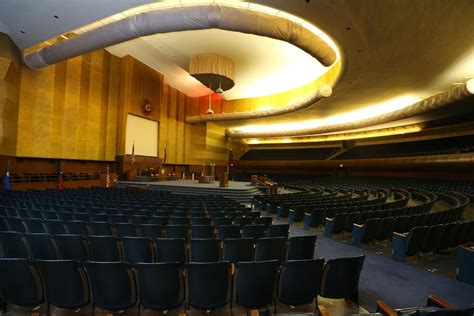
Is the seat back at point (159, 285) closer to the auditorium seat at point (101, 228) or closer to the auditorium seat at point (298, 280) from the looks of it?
the auditorium seat at point (298, 280)

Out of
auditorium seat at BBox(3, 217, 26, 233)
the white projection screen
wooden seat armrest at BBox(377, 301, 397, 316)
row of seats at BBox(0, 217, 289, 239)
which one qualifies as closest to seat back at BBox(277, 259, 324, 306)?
wooden seat armrest at BBox(377, 301, 397, 316)

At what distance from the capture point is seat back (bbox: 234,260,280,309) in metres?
2.30

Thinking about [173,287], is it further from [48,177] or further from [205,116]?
[205,116]

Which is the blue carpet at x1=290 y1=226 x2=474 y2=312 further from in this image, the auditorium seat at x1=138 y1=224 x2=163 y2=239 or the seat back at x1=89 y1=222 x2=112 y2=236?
the seat back at x1=89 y1=222 x2=112 y2=236

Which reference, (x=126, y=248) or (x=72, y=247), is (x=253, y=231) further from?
(x=72, y=247)

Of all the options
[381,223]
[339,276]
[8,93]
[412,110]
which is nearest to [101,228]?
[339,276]

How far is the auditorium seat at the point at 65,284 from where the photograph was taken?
2.19m

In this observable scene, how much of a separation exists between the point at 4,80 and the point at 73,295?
Answer: 10604 mm

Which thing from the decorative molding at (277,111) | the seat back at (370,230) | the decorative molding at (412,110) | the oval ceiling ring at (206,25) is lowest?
the seat back at (370,230)

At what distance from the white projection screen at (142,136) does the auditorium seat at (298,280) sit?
626 inches

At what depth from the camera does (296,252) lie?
340cm

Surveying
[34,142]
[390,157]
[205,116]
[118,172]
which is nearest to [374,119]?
[390,157]

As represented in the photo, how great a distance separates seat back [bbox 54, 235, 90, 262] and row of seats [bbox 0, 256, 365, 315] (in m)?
0.71

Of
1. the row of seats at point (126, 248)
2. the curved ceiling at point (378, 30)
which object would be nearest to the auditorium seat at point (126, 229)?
the row of seats at point (126, 248)
